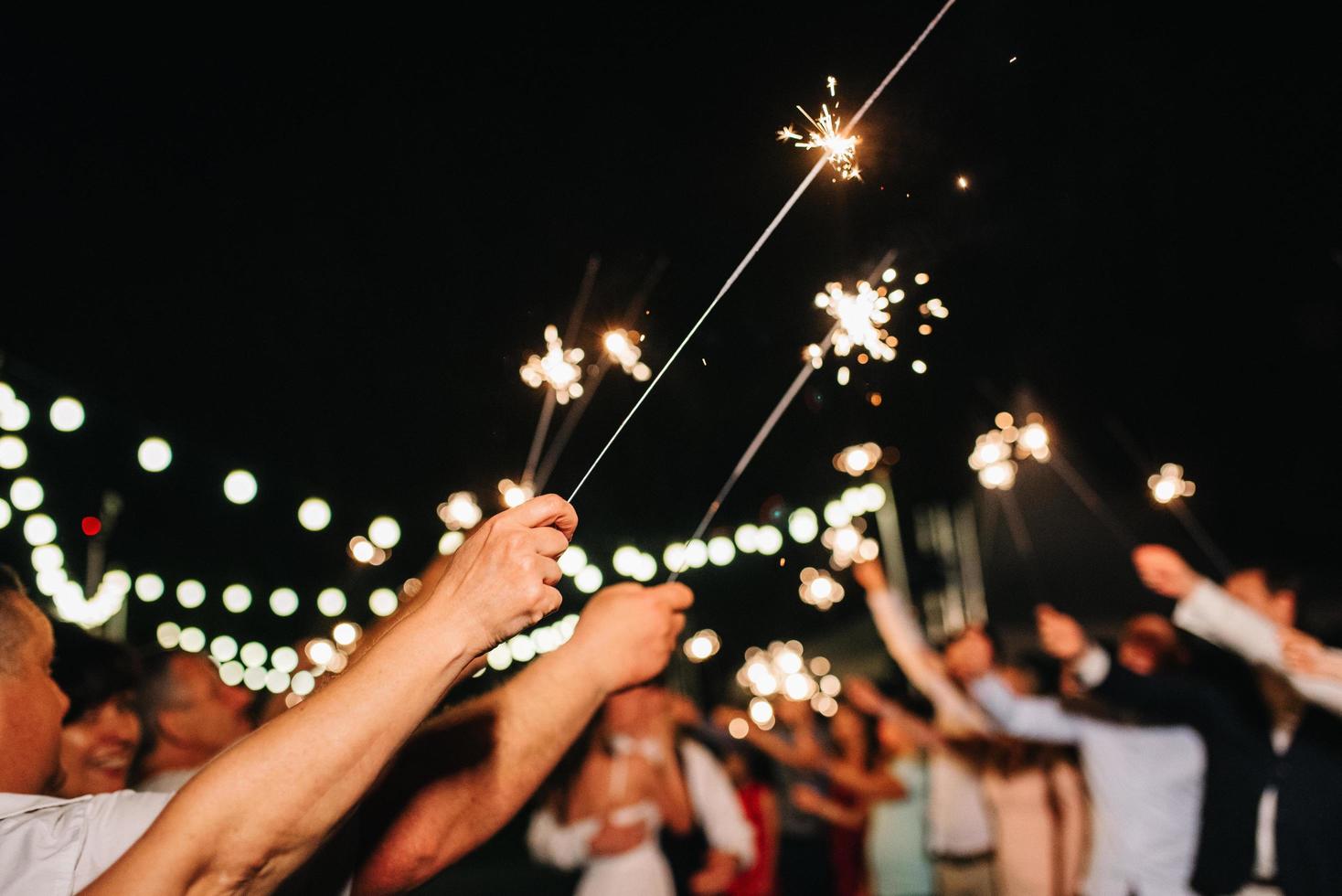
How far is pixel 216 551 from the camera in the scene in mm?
8914

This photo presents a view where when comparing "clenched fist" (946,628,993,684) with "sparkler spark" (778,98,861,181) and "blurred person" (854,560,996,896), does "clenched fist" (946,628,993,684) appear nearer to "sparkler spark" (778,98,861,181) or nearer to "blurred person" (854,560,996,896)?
"blurred person" (854,560,996,896)

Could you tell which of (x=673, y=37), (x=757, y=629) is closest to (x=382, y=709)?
(x=673, y=37)

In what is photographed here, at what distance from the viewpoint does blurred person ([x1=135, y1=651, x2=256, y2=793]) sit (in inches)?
147

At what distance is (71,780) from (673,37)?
131 inches

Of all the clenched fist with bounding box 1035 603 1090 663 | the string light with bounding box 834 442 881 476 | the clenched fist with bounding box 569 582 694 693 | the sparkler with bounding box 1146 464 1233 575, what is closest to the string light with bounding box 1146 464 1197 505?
the sparkler with bounding box 1146 464 1233 575

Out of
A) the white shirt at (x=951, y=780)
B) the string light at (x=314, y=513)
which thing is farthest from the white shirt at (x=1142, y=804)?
the string light at (x=314, y=513)

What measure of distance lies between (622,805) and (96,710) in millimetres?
2813

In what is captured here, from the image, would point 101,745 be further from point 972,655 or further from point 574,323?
point 972,655

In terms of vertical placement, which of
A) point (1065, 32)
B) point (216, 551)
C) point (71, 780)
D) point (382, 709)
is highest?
point (1065, 32)

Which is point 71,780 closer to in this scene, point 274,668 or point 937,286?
point 937,286

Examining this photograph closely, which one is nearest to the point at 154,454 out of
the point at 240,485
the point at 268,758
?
the point at 240,485

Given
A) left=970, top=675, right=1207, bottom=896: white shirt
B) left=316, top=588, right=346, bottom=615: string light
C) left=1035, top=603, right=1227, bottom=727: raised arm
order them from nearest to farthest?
left=1035, top=603, right=1227, bottom=727: raised arm < left=970, top=675, right=1207, bottom=896: white shirt < left=316, top=588, right=346, bottom=615: string light

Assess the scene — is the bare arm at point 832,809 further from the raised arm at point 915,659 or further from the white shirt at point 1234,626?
the white shirt at point 1234,626

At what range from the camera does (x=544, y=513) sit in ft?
4.96
